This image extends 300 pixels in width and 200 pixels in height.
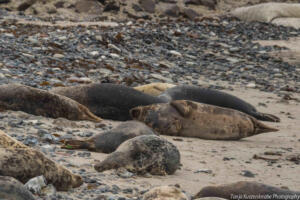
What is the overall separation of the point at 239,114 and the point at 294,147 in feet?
2.99

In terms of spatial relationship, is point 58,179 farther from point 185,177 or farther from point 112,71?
point 112,71

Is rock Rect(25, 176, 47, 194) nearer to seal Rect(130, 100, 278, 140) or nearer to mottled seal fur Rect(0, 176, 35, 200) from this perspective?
mottled seal fur Rect(0, 176, 35, 200)

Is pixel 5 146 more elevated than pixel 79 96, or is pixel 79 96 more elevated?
pixel 5 146

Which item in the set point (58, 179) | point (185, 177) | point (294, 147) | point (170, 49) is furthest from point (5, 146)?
point (170, 49)

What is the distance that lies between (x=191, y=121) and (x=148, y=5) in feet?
53.1

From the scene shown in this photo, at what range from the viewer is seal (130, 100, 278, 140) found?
253 inches

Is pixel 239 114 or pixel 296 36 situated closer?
pixel 239 114

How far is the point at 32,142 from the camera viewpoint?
186 inches

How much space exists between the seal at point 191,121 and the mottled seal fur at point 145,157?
180 cm

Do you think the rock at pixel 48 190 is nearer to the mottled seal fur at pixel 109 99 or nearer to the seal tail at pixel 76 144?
the seal tail at pixel 76 144

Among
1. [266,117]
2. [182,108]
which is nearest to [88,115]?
[182,108]

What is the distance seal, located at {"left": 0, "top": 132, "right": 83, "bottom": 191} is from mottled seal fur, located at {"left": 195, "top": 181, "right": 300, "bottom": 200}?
2.99 feet

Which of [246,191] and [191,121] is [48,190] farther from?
[191,121]

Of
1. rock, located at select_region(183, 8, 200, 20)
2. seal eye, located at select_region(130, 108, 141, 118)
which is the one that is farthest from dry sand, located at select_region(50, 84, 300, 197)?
rock, located at select_region(183, 8, 200, 20)
